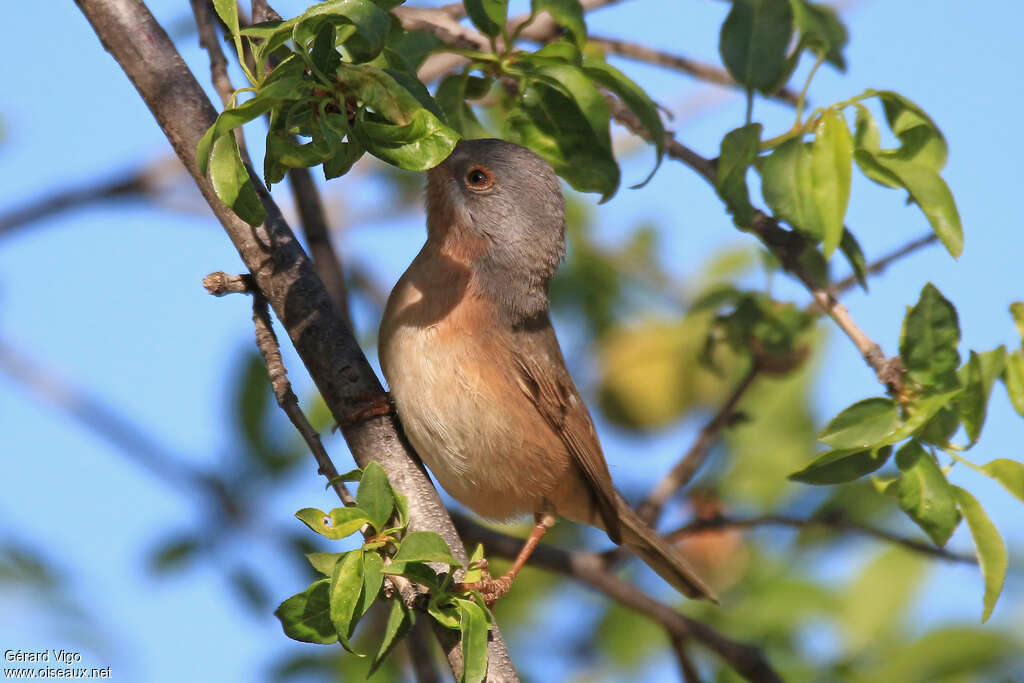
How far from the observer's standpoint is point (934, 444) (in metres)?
3.23

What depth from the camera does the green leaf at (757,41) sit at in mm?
3850

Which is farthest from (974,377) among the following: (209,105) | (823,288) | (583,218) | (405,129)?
(583,218)

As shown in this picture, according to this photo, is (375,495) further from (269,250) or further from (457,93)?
(457,93)

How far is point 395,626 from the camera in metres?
2.80

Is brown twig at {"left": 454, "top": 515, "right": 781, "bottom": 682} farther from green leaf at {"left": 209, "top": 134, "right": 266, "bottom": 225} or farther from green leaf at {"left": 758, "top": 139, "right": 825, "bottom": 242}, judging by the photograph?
green leaf at {"left": 209, "top": 134, "right": 266, "bottom": 225}

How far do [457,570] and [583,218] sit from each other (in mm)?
3997

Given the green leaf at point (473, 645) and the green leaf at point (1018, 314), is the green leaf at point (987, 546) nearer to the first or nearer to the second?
the green leaf at point (1018, 314)

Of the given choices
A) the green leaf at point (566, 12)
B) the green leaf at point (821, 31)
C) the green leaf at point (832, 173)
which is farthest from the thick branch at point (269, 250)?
the green leaf at point (821, 31)

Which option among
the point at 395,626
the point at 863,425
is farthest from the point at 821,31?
the point at 395,626

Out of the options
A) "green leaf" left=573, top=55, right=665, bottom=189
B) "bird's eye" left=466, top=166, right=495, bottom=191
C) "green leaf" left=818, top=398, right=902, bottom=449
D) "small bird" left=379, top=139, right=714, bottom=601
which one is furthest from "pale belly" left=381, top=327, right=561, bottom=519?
"green leaf" left=818, top=398, right=902, bottom=449

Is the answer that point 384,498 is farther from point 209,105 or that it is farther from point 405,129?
point 209,105

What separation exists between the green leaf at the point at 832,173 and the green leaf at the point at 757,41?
0.46 meters

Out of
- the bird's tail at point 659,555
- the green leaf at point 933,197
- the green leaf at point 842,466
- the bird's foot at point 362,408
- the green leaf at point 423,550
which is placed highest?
the green leaf at point 933,197

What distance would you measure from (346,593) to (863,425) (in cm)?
161
